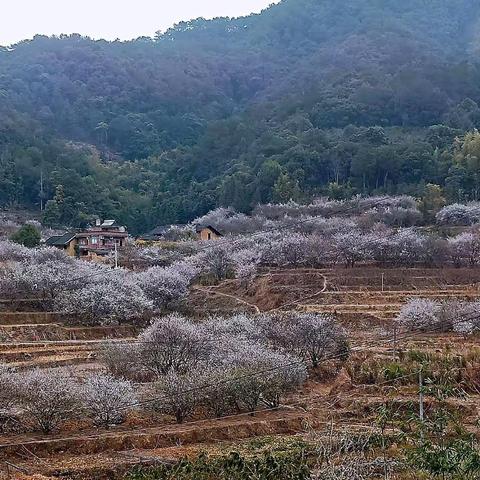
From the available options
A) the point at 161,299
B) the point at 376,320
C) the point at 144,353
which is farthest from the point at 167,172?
the point at 144,353

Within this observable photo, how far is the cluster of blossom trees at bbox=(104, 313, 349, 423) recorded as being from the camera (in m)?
19.9

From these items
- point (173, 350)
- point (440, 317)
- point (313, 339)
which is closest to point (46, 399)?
point (173, 350)

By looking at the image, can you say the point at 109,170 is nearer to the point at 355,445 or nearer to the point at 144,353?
the point at 144,353

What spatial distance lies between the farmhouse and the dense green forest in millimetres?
12259

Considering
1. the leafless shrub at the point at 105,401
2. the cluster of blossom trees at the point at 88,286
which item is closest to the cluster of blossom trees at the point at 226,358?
the leafless shrub at the point at 105,401

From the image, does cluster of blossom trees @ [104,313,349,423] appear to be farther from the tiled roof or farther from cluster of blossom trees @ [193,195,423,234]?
cluster of blossom trees @ [193,195,423,234]

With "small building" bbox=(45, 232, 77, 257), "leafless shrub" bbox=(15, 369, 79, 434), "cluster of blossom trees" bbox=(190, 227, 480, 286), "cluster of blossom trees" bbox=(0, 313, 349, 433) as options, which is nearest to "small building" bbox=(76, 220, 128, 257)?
"small building" bbox=(45, 232, 77, 257)

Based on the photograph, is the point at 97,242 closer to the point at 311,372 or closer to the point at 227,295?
the point at 227,295

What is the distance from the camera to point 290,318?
27188 millimetres

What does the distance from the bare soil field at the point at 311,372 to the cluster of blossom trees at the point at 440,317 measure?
1.80ft

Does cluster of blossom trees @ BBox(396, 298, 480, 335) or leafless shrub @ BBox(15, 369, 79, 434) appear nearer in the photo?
leafless shrub @ BBox(15, 369, 79, 434)

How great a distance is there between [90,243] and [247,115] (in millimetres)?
44355

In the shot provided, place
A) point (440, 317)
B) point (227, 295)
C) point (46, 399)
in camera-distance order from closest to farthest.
Answer: point (46, 399) < point (440, 317) < point (227, 295)

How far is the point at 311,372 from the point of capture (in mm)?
25297
